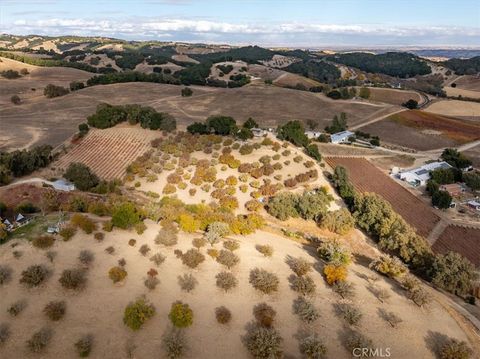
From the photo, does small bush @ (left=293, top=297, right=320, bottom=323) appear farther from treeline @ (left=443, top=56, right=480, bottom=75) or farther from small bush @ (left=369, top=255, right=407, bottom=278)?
treeline @ (left=443, top=56, right=480, bottom=75)

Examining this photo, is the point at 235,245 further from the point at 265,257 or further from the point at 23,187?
the point at 23,187

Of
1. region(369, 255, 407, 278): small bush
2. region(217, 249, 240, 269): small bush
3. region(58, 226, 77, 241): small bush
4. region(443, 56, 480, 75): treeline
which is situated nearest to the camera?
region(217, 249, 240, 269): small bush

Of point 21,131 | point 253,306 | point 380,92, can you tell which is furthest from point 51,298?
point 380,92

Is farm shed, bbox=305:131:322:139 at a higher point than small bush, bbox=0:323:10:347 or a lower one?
lower

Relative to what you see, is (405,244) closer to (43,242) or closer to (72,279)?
(72,279)

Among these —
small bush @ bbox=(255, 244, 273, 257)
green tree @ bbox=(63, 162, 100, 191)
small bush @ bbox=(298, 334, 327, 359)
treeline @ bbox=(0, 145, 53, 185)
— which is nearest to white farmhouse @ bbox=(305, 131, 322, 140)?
green tree @ bbox=(63, 162, 100, 191)
